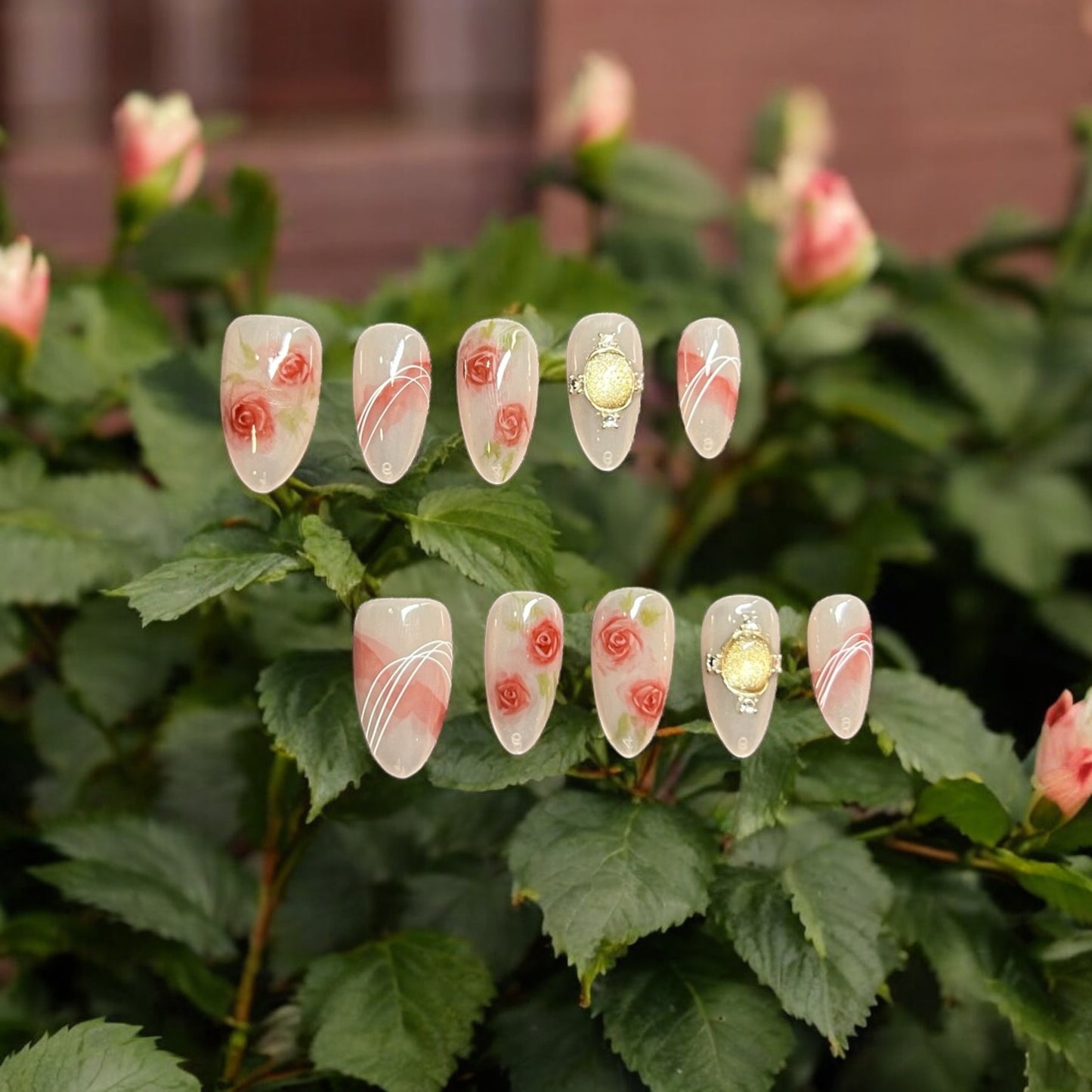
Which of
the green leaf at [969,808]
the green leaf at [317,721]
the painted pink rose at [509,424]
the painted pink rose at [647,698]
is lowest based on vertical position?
the green leaf at [969,808]

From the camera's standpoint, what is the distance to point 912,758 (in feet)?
1.53

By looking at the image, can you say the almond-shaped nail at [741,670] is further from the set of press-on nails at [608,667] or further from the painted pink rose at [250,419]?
the painted pink rose at [250,419]

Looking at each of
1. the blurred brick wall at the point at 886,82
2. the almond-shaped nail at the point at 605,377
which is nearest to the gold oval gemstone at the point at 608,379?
the almond-shaped nail at the point at 605,377

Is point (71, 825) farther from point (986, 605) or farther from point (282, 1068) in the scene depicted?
point (986, 605)

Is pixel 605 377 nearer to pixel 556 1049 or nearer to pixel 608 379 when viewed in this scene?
pixel 608 379

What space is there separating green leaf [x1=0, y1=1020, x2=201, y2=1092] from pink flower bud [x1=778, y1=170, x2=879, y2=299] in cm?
56

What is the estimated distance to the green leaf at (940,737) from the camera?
472mm

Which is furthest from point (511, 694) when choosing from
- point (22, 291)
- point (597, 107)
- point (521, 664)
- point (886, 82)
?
point (886, 82)

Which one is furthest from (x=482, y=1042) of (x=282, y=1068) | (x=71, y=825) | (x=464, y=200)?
(x=464, y=200)

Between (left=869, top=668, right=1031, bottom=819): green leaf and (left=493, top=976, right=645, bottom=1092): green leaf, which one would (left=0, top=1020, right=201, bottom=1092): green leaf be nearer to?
(left=493, top=976, right=645, bottom=1092): green leaf

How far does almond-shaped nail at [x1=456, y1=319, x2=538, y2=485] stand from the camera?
450 millimetres

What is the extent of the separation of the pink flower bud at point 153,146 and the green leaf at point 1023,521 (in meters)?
0.55

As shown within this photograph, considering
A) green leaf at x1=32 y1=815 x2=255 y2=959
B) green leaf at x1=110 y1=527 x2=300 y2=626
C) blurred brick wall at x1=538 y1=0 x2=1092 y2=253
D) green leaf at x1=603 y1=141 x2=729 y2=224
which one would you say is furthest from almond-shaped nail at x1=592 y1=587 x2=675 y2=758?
blurred brick wall at x1=538 y1=0 x2=1092 y2=253

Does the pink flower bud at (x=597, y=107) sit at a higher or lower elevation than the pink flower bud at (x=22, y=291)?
higher
